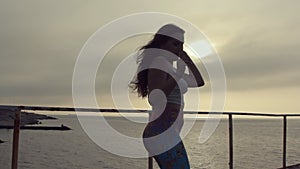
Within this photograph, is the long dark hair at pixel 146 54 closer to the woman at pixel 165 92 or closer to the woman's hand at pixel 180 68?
the woman at pixel 165 92

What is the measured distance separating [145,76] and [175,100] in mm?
280

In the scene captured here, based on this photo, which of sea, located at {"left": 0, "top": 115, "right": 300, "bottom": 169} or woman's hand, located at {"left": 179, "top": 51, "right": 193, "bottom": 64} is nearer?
woman's hand, located at {"left": 179, "top": 51, "right": 193, "bottom": 64}

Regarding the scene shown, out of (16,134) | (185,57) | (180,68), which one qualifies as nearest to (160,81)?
(180,68)

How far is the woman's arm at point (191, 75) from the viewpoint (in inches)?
126

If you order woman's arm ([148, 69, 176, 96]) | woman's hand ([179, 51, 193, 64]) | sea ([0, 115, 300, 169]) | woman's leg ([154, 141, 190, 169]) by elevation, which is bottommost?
woman's leg ([154, 141, 190, 169])

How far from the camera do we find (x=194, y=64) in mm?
3281

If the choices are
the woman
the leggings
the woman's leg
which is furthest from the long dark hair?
the woman's leg

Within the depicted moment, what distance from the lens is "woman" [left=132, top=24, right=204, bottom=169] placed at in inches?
120

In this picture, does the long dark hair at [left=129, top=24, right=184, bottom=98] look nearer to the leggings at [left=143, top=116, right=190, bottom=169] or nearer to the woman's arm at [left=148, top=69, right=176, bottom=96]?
the woman's arm at [left=148, top=69, right=176, bottom=96]

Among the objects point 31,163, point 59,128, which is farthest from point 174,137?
point 59,128

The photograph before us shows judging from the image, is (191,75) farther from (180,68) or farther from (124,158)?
(124,158)

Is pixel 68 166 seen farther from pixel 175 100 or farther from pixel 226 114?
pixel 175 100

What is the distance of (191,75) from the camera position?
3.22m

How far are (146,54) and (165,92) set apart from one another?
1.08 feet
